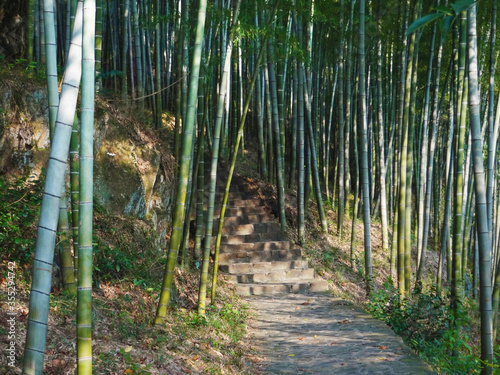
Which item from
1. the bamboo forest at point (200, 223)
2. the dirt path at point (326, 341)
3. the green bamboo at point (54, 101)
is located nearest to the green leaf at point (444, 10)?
the bamboo forest at point (200, 223)

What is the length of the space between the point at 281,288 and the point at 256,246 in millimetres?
1022

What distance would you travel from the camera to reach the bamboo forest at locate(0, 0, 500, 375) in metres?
2.07

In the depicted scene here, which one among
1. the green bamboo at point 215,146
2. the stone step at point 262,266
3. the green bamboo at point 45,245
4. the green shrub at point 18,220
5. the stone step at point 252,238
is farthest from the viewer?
the stone step at point 252,238

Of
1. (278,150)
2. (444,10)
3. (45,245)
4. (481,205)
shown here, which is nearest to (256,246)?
(278,150)

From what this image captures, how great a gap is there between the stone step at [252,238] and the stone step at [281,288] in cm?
107

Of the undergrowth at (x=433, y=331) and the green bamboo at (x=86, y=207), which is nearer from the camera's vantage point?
the green bamboo at (x=86, y=207)

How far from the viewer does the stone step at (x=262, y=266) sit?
21.1 feet

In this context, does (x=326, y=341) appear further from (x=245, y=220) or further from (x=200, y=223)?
(x=245, y=220)

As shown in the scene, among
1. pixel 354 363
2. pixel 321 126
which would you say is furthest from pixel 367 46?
A: pixel 354 363

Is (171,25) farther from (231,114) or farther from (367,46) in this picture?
(367,46)

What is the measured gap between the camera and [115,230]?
4.54 meters

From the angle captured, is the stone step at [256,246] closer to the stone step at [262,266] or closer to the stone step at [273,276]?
the stone step at [262,266]

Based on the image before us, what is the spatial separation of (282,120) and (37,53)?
403 cm

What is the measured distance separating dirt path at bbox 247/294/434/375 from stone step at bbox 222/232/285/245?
1.66 m
